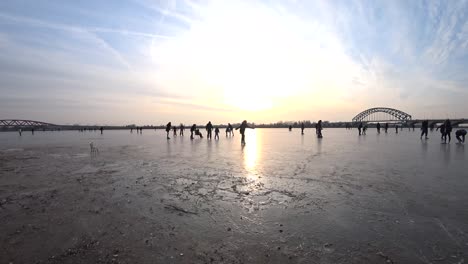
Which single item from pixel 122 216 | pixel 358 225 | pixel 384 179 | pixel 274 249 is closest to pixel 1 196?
pixel 122 216

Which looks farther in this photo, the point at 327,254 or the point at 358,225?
the point at 358,225

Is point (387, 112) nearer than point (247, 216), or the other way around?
point (247, 216)

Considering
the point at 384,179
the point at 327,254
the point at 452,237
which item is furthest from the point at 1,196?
the point at 384,179

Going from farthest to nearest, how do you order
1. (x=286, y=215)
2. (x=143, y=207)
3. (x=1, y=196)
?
(x=1, y=196) < (x=143, y=207) < (x=286, y=215)

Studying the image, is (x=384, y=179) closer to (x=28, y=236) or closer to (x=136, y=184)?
(x=136, y=184)

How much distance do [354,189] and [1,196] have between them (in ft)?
28.1

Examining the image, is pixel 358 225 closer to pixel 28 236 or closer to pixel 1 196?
pixel 28 236

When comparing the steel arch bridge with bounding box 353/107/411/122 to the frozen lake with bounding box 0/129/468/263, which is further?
the steel arch bridge with bounding box 353/107/411/122

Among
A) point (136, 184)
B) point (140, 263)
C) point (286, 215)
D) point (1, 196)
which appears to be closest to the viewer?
point (140, 263)

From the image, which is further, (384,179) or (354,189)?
(384,179)

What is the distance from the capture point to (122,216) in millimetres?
4629

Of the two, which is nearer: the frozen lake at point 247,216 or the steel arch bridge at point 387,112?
the frozen lake at point 247,216

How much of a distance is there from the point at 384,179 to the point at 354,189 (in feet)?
5.66

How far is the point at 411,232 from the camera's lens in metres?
3.75
